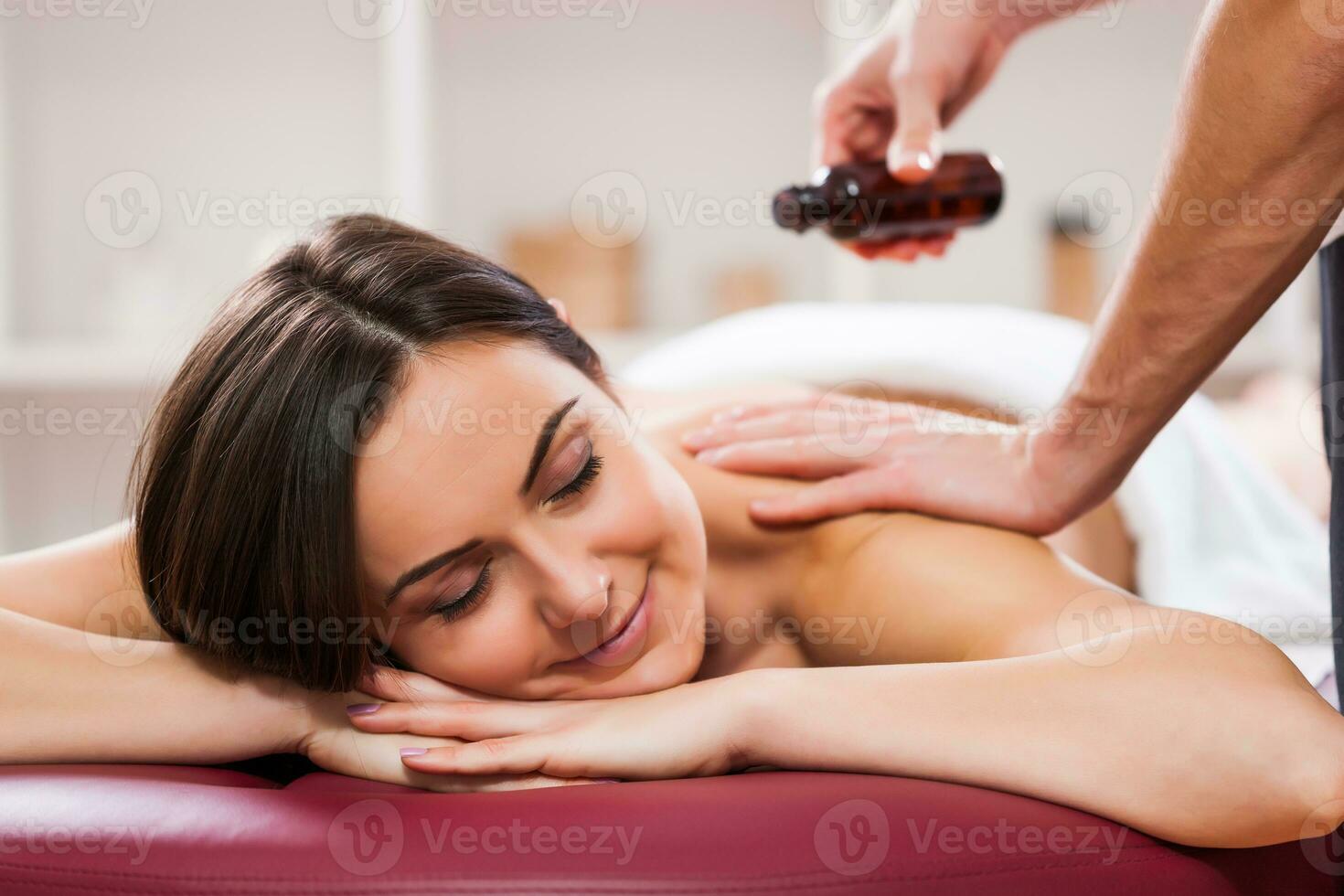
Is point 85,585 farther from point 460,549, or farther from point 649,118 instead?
point 649,118

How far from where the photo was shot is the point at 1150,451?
1.77 metres

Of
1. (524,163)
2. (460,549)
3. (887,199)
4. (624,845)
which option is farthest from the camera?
(524,163)

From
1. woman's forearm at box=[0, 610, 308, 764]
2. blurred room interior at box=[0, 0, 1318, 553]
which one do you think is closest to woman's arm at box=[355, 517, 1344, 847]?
woman's forearm at box=[0, 610, 308, 764]

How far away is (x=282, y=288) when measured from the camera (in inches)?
44.9

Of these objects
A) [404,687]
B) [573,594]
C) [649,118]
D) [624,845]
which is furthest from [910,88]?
[649,118]

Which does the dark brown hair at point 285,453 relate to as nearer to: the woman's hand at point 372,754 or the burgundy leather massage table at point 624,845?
the woman's hand at point 372,754

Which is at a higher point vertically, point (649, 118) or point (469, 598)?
point (649, 118)

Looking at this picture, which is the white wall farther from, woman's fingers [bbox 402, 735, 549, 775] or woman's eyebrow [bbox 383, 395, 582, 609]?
woman's fingers [bbox 402, 735, 549, 775]

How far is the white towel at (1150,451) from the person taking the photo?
1710mm

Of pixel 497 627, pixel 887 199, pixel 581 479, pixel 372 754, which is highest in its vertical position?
pixel 887 199

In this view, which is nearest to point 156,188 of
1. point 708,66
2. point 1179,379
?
point 708,66

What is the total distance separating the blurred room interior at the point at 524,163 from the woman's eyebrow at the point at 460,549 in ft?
7.27

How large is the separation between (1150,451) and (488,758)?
1174 mm

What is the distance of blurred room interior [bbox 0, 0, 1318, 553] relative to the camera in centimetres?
337
